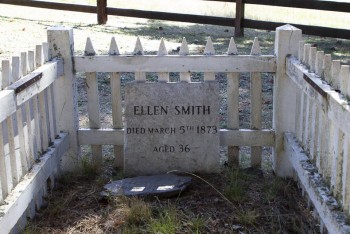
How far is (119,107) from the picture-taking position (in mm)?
4660

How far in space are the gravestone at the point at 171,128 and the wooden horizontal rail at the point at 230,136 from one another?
17 centimetres

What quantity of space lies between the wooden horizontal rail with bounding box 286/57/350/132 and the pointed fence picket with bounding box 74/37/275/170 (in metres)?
0.48

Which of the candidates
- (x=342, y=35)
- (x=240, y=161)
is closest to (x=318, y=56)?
(x=240, y=161)

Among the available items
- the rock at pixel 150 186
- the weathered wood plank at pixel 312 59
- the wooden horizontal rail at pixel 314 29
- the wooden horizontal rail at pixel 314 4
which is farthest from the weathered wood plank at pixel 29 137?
the wooden horizontal rail at pixel 314 4

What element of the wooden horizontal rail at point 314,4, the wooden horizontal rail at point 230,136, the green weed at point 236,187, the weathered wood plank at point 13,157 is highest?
the wooden horizontal rail at point 314,4

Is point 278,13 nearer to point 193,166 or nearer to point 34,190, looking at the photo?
point 193,166

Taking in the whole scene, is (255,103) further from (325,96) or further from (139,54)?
(325,96)

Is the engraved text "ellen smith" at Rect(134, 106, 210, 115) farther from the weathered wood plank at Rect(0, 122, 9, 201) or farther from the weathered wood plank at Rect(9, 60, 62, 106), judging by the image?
the weathered wood plank at Rect(0, 122, 9, 201)

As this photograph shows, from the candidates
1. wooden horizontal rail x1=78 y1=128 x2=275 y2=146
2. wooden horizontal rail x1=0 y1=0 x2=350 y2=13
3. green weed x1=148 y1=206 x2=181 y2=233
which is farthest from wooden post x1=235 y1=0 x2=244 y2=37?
green weed x1=148 y1=206 x2=181 y2=233

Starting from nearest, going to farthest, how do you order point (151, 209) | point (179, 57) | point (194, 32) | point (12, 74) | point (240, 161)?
point (12, 74)
point (151, 209)
point (179, 57)
point (240, 161)
point (194, 32)

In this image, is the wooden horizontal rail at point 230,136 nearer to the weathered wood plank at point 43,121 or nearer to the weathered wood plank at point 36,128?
the weathered wood plank at point 43,121

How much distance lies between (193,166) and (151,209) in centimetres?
81

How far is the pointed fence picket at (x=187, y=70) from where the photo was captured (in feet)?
14.6

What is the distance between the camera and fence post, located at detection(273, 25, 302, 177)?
173 inches
